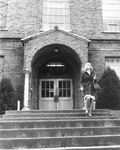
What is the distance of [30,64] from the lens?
10.2 meters

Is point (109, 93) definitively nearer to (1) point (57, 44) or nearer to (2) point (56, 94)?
(2) point (56, 94)

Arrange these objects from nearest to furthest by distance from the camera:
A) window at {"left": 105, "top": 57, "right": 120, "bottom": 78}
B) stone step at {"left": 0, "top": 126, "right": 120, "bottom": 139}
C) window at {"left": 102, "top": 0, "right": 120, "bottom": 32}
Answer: stone step at {"left": 0, "top": 126, "right": 120, "bottom": 139} < window at {"left": 105, "top": 57, "right": 120, "bottom": 78} < window at {"left": 102, "top": 0, "right": 120, "bottom": 32}

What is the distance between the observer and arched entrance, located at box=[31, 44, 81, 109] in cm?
1156

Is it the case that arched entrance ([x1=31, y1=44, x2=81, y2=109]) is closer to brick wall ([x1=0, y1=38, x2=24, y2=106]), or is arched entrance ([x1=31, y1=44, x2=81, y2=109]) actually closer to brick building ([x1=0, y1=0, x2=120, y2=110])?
brick building ([x1=0, y1=0, x2=120, y2=110])

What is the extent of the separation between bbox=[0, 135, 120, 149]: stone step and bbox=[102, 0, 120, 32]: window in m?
8.35

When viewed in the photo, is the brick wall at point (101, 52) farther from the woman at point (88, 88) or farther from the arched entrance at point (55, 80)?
the woman at point (88, 88)

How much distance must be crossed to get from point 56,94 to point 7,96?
2.81 m

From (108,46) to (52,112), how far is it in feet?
19.7

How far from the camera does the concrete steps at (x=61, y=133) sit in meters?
5.53

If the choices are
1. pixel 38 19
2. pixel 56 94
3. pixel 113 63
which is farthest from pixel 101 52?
pixel 38 19

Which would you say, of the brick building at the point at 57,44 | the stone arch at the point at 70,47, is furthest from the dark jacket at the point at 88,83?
the brick building at the point at 57,44

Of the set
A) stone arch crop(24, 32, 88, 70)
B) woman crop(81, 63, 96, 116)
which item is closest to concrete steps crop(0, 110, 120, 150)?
woman crop(81, 63, 96, 116)

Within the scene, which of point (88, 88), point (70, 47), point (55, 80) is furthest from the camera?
point (55, 80)

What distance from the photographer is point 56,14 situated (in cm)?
1258
